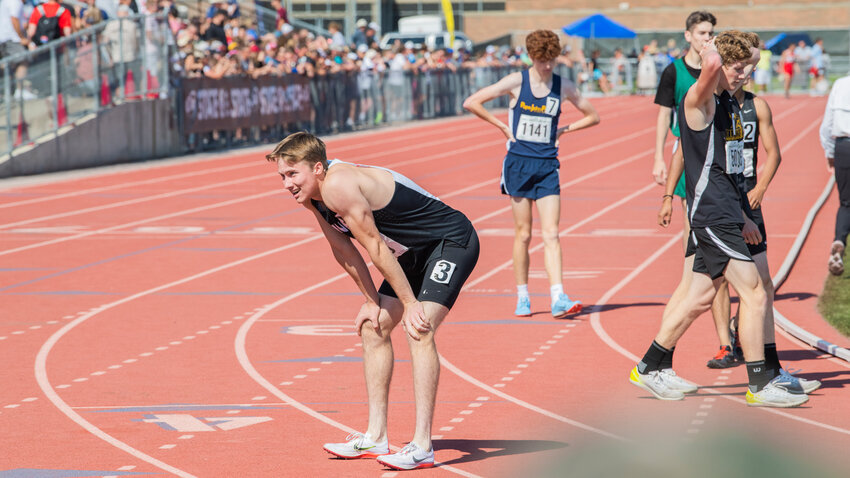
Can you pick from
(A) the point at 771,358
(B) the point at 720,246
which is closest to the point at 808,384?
(A) the point at 771,358

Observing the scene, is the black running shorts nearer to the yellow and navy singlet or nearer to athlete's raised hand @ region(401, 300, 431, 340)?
athlete's raised hand @ region(401, 300, 431, 340)

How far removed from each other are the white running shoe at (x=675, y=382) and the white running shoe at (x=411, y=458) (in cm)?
186

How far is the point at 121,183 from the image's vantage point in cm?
2227

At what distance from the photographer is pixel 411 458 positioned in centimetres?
611

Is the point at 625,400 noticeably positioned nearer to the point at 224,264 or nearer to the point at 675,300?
the point at 675,300

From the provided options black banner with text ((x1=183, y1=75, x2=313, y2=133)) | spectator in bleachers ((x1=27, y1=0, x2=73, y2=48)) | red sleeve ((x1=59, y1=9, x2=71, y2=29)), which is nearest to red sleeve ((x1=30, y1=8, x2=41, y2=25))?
spectator in bleachers ((x1=27, y1=0, x2=73, y2=48))

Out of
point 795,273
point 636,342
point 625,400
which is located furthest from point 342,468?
point 795,273

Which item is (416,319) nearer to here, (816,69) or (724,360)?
(724,360)

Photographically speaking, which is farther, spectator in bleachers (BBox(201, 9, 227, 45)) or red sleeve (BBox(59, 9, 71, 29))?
spectator in bleachers (BBox(201, 9, 227, 45))

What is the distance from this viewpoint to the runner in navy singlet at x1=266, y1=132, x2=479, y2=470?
19.5 ft

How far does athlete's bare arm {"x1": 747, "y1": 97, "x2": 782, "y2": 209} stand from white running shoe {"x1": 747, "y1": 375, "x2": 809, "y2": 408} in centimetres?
122

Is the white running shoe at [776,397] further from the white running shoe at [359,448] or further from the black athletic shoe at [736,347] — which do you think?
the white running shoe at [359,448]

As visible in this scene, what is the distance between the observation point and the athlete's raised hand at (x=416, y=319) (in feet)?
19.8

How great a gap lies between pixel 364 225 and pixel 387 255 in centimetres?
17
